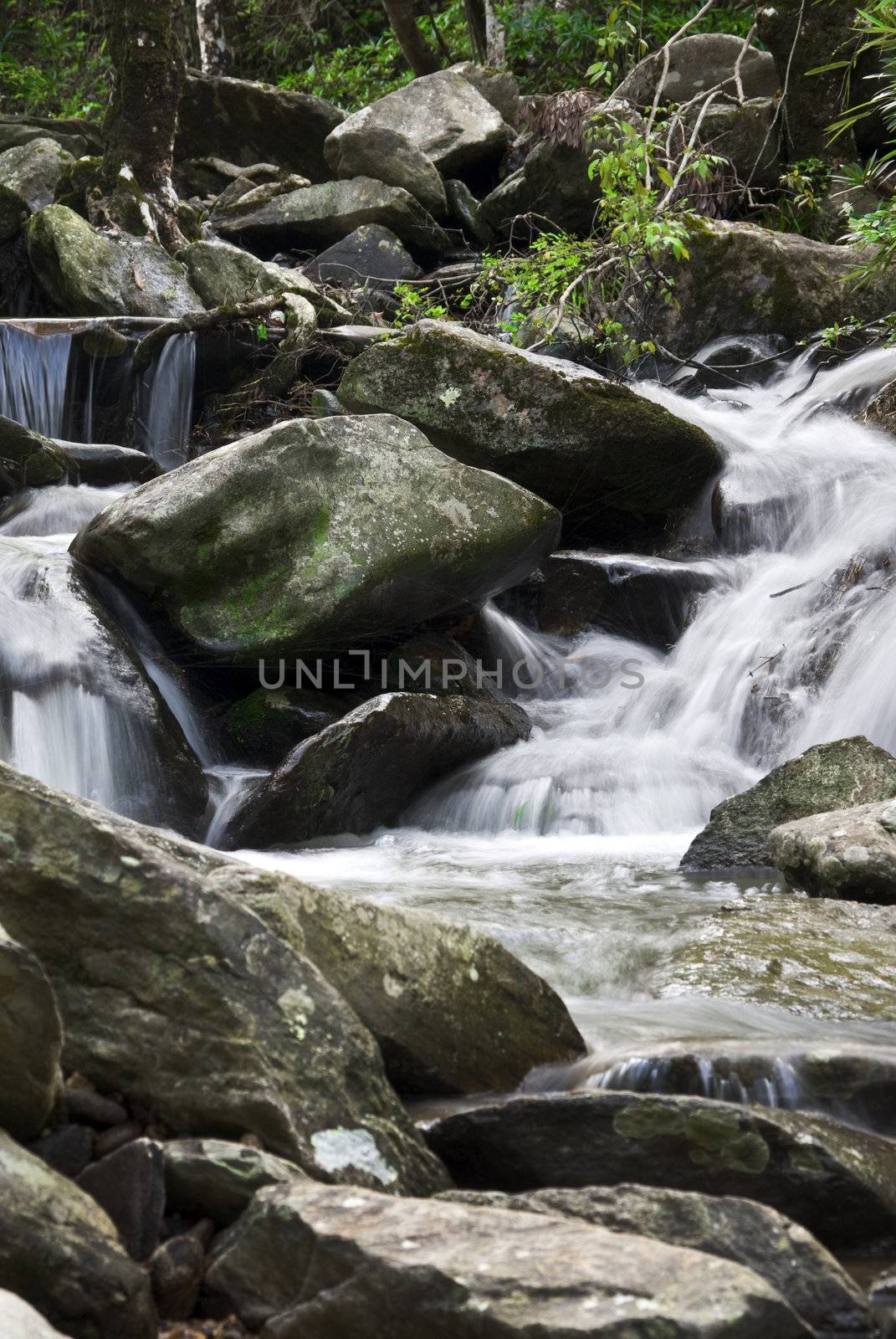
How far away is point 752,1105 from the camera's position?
255 cm

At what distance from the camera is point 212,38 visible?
60.6 ft

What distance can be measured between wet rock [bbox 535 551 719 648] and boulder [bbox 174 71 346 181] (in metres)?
10.3

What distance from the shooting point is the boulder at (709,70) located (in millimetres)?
13867

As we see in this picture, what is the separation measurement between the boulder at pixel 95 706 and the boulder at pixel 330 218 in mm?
8894

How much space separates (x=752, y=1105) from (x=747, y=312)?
9.67m

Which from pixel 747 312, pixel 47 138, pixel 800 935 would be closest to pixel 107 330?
pixel 747 312

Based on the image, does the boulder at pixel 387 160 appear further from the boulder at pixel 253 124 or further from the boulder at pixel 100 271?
the boulder at pixel 100 271

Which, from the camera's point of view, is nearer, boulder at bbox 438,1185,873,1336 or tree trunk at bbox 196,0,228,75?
boulder at bbox 438,1185,873,1336

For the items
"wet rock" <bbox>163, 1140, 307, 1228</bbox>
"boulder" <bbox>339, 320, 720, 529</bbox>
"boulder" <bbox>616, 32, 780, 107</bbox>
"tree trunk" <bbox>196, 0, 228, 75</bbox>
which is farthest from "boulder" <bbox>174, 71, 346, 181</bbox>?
"wet rock" <bbox>163, 1140, 307, 1228</bbox>

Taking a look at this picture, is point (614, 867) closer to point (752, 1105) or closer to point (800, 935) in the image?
point (800, 935)

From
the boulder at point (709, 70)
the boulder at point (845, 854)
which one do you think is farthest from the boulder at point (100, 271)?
the boulder at point (845, 854)

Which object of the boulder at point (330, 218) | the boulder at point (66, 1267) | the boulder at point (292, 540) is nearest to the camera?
the boulder at point (66, 1267)

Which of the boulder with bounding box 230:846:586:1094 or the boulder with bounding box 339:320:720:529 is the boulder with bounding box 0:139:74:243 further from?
the boulder with bounding box 230:846:586:1094

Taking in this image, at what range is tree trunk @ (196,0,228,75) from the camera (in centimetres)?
1841
